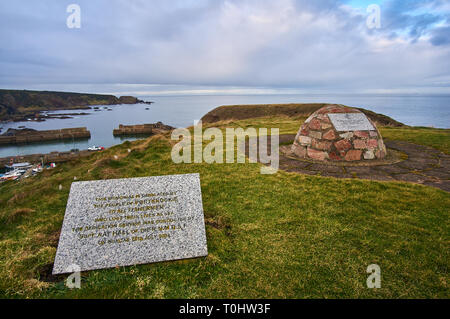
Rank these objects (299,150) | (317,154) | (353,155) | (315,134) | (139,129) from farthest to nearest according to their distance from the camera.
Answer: (139,129), (299,150), (315,134), (317,154), (353,155)

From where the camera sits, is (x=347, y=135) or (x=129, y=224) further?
(x=347, y=135)

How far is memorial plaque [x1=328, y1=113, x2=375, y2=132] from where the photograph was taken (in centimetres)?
759

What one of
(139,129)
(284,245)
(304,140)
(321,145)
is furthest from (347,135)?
(139,129)

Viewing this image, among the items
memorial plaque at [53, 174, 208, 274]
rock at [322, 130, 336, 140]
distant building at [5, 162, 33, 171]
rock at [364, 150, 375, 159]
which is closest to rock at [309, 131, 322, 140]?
rock at [322, 130, 336, 140]

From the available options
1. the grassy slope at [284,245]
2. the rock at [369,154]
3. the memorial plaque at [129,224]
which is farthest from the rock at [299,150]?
the memorial plaque at [129,224]

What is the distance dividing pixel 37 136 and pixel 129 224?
254ft

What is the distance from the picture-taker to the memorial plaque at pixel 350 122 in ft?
24.9

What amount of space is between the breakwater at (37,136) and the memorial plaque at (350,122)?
70977 millimetres

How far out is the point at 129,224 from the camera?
11.9ft

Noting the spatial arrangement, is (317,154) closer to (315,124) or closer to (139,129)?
(315,124)

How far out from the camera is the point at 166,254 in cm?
350
